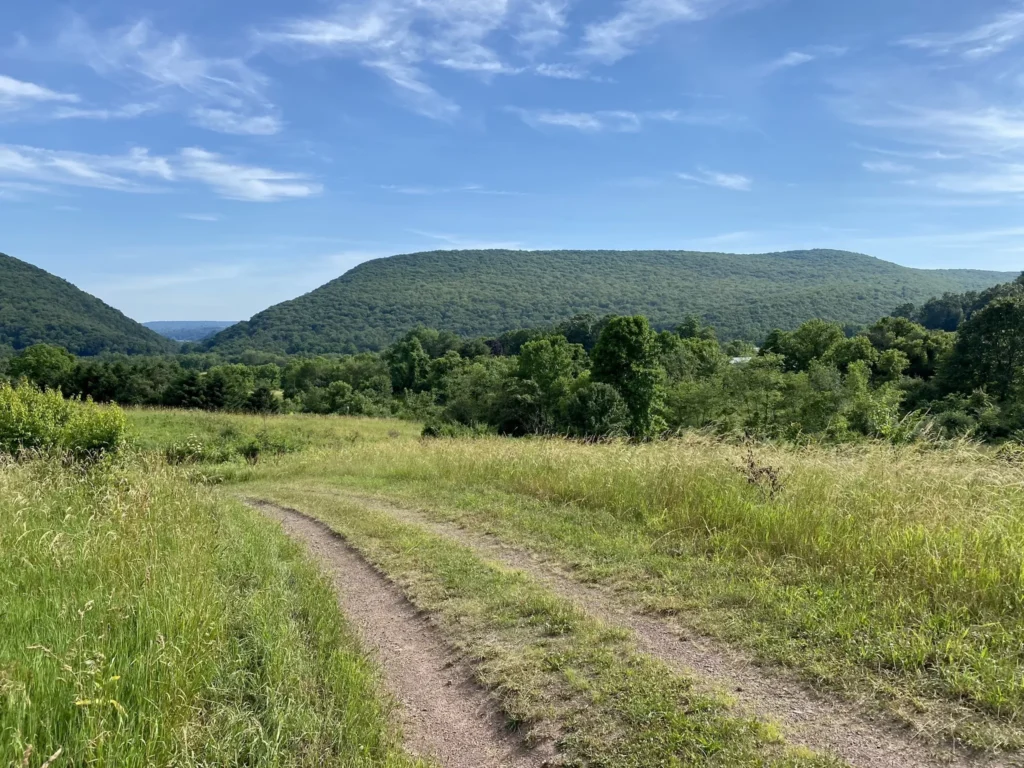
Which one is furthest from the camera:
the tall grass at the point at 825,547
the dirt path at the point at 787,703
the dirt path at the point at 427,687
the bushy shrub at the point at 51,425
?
the bushy shrub at the point at 51,425

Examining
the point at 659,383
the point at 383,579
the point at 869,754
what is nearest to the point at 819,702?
the point at 869,754

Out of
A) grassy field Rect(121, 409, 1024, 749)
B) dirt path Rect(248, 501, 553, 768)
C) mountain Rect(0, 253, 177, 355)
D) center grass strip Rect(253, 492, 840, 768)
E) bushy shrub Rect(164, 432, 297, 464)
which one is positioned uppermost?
mountain Rect(0, 253, 177, 355)

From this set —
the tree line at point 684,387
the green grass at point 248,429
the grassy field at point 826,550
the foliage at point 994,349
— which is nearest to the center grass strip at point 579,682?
the grassy field at point 826,550

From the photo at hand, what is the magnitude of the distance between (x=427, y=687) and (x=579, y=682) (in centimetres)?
114

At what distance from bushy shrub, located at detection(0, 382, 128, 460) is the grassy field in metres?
8.48

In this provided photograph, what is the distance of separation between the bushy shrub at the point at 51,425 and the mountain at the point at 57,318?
Answer: 162379 millimetres

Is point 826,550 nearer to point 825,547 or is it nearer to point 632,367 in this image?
point 825,547

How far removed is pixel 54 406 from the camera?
551 inches

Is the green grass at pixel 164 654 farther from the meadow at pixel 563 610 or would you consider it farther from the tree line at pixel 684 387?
the tree line at pixel 684 387

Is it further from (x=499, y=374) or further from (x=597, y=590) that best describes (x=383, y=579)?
(x=499, y=374)

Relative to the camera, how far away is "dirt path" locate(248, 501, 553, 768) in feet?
11.2

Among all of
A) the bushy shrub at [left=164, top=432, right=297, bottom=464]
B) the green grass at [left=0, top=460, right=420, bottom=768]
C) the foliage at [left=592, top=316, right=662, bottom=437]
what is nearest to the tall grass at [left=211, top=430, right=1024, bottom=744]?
the green grass at [left=0, top=460, right=420, bottom=768]

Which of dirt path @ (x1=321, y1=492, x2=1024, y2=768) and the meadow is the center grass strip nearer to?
the meadow

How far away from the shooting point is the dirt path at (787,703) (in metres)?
2.95
